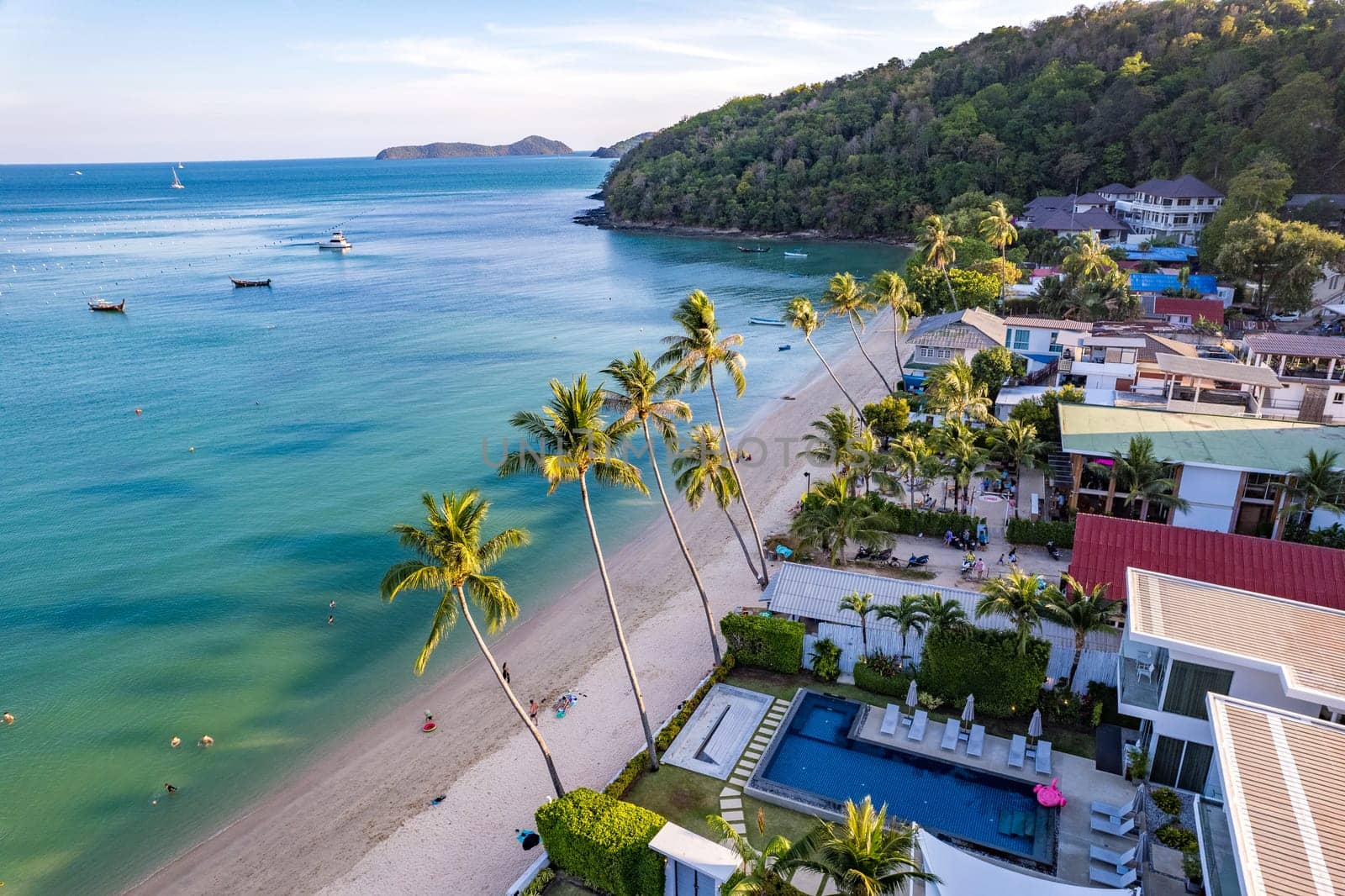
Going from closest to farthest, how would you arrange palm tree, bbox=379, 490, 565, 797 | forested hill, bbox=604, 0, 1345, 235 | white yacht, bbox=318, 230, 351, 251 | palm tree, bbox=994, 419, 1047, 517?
palm tree, bbox=379, 490, 565, 797, palm tree, bbox=994, 419, 1047, 517, forested hill, bbox=604, 0, 1345, 235, white yacht, bbox=318, 230, 351, 251

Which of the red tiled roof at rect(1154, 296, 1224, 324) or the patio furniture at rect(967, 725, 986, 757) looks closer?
the patio furniture at rect(967, 725, 986, 757)

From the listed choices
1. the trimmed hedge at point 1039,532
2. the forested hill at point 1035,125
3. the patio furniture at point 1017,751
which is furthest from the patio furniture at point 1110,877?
the forested hill at point 1035,125

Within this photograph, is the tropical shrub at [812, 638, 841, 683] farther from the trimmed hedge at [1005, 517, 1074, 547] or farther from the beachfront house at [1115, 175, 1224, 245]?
the beachfront house at [1115, 175, 1224, 245]

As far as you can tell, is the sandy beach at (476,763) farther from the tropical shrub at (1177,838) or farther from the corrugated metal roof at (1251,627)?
the corrugated metal roof at (1251,627)

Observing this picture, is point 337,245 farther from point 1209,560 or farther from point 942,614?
point 1209,560

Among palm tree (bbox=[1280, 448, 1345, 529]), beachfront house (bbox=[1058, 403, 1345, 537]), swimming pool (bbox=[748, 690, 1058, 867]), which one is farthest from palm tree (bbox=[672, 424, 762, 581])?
palm tree (bbox=[1280, 448, 1345, 529])

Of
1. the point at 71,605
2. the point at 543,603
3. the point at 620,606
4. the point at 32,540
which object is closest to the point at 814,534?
the point at 620,606

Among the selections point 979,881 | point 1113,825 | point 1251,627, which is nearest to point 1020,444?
point 1251,627
